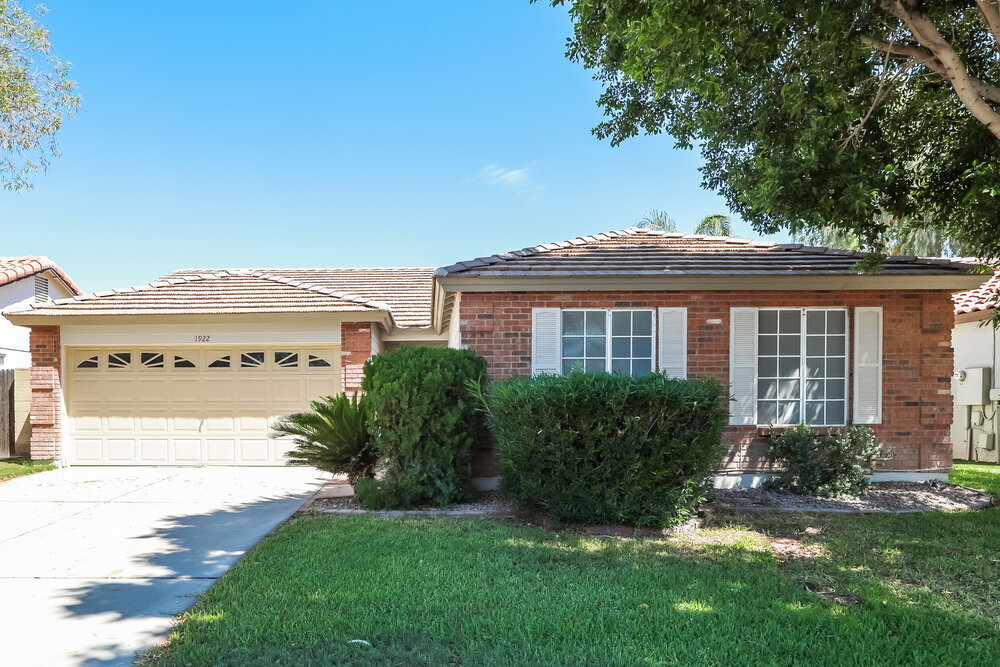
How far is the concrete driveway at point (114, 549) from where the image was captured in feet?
11.9

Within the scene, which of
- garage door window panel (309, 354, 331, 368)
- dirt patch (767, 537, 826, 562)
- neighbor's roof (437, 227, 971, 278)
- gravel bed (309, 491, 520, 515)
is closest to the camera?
dirt patch (767, 537, 826, 562)

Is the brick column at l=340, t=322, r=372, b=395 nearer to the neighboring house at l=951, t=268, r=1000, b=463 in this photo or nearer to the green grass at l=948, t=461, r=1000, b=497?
the green grass at l=948, t=461, r=1000, b=497

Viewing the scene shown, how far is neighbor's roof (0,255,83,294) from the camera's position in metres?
13.7

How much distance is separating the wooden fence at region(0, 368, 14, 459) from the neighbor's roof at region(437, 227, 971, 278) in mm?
10311

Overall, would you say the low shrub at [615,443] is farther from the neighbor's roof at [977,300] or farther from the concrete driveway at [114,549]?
the neighbor's roof at [977,300]

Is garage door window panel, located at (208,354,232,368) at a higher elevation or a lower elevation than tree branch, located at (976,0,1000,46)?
lower

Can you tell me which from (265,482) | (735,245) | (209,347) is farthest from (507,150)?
(265,482)

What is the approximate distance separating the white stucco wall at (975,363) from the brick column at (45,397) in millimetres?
18126

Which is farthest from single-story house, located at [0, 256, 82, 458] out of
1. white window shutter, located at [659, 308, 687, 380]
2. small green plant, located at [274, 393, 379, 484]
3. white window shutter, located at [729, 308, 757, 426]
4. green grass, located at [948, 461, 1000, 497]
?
green grass, located at [948, 461, 1000, 497]

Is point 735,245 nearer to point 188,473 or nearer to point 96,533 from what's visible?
point 96,533

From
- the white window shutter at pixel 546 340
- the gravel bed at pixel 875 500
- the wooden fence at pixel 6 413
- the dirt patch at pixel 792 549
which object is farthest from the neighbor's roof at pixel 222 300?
the dirt patch at pixel 792 549

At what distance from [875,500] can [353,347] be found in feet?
27.6

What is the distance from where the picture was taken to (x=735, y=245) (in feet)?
30.5

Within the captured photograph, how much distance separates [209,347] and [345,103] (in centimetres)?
639
